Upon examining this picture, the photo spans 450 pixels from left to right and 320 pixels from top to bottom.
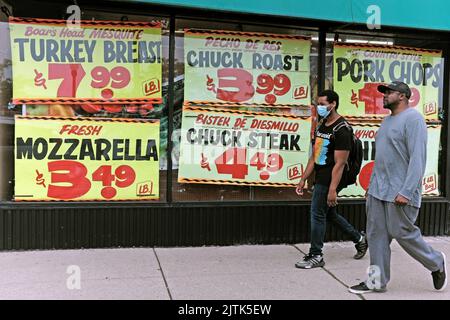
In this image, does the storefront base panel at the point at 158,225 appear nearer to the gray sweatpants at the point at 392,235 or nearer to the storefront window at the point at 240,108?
the storefront window at the point at 240,108

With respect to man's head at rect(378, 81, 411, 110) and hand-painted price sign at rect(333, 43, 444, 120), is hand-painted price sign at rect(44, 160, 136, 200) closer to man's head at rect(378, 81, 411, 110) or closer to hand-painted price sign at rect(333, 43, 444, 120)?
hand-painted price sign at rect(333, 43, 444, 120)

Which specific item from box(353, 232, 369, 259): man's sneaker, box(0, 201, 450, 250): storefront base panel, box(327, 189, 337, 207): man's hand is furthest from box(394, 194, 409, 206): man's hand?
box(0, 201, 450, 250): storefront base panel

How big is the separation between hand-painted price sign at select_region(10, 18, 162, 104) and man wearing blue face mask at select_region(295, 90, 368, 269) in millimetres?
1956

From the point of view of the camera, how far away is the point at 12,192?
556cm

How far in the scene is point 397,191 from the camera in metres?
4.23

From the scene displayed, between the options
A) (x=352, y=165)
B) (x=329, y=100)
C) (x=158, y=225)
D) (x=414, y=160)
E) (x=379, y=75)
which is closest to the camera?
(x=414, y=160)

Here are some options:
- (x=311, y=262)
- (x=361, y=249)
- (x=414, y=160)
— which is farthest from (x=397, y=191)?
(x=361, y=249)

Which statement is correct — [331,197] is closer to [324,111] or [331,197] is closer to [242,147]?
[324,111]

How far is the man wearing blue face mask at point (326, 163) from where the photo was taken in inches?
192

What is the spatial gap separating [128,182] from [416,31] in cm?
403

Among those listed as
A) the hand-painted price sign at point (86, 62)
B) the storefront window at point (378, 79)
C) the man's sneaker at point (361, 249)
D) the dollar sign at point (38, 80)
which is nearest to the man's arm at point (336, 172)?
the man's sneaker at point (361, 249)

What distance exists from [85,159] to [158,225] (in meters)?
1.12

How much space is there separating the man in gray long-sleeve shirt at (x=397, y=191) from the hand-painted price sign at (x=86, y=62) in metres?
2.69

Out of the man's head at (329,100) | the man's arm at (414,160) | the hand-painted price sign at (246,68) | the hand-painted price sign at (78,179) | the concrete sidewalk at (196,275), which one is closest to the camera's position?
the man's arm at (414,160)
